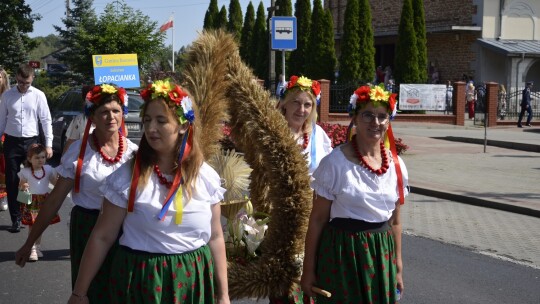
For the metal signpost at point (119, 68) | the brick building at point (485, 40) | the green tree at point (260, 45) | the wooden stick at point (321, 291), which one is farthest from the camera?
the green tree at point (260, 45)

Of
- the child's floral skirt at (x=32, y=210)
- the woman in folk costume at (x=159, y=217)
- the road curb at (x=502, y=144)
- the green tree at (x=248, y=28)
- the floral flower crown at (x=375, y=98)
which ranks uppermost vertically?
the green tree at (x=248, y=28)

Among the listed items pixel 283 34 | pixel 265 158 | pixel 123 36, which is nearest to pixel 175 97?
pixel 265 158

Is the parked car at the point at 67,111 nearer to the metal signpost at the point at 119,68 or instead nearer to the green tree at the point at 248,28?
the metal signpost at the point at 119,68

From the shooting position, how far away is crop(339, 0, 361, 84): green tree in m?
31.8

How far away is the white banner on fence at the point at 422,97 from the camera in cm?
2942

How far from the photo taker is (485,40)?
34.3m

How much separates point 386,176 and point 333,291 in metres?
0.66

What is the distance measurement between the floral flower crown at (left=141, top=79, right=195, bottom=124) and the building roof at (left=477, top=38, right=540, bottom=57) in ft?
103

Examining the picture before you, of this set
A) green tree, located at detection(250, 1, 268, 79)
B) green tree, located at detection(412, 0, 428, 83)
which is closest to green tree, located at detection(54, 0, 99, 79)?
green tree, located at detection(250, 1, 268, 79)

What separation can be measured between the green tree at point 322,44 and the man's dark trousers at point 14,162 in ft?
85.0

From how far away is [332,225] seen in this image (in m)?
3.95

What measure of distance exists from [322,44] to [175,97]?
31.0 metres

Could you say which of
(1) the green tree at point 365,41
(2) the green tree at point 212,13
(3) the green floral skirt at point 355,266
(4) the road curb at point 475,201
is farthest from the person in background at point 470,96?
(3) the green floral skirt at point 355,266

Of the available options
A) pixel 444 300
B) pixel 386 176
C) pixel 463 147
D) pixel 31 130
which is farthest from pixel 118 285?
pixel 463 147
